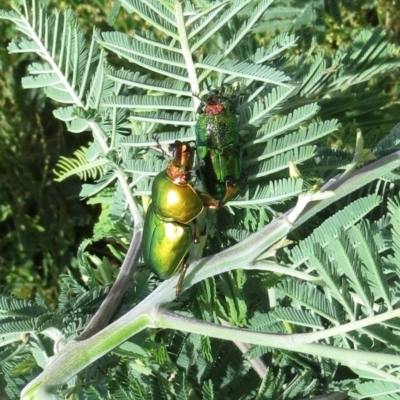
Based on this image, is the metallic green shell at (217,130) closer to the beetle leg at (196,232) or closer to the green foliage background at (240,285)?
the green foliage background at (240,285)

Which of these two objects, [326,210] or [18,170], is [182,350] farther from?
[18,170]

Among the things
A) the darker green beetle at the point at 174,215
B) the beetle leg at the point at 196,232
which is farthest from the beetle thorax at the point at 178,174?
the beetle leg at the point at 196,232

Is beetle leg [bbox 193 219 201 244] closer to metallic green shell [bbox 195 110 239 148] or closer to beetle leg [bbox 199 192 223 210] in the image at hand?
beetle leg [bbox 199 192 223 210]

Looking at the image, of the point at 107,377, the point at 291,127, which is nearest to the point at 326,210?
the point at 291,127

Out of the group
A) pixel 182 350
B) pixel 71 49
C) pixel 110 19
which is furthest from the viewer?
pixel 110 19

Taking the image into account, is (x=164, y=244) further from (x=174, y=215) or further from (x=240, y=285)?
(x=240, y=285)

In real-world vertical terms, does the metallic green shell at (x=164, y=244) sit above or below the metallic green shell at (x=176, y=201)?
below

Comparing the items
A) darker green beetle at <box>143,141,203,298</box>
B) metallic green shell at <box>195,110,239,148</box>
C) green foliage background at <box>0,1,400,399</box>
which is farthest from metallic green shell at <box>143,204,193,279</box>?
metallic green shell at <box>195,110,239,148</box>
